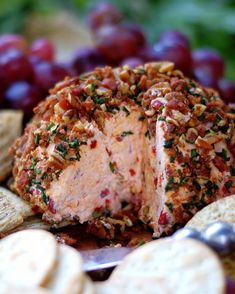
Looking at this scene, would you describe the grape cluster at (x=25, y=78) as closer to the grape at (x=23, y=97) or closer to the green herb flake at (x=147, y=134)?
the grape at (x=23, y=97)

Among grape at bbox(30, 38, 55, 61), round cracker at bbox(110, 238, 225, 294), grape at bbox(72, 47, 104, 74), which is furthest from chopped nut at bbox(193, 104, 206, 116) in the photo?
grape at bbox(30, 38, 55, 61)

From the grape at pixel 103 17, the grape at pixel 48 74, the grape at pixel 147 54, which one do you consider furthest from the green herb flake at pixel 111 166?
the grape at pixel 103 17

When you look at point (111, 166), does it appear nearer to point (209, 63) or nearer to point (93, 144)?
point (93, 144)

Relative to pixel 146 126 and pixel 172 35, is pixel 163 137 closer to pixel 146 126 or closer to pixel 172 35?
pixel 146 126

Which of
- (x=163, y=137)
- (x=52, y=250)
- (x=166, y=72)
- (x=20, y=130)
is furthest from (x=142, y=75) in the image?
(x=52, y=250)

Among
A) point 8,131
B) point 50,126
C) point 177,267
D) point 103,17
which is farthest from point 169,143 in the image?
point 103,17

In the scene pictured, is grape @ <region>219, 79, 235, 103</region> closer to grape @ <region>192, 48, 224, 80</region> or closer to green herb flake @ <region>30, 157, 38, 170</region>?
grape @ <region>192, 48, 224, 80</region>

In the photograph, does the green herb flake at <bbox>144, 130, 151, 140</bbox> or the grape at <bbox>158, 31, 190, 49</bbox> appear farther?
the grape at <bbox>158, 31, 190, 49</bbox>
